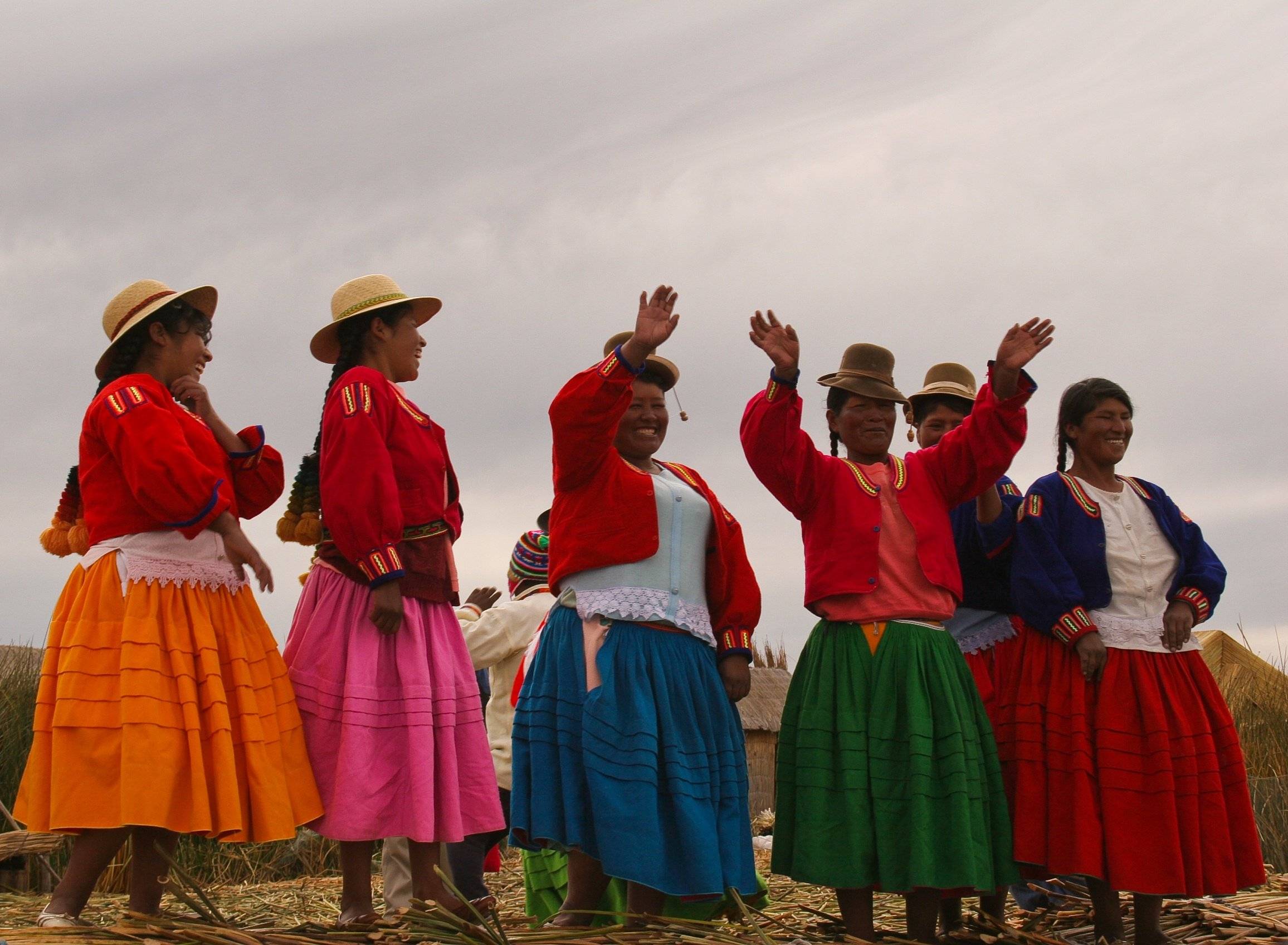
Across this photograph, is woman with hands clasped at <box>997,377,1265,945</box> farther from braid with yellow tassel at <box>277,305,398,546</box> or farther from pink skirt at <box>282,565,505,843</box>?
braid with yellow tassel at <box>277,305,398,546</box>

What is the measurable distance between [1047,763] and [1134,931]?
0.80 metres

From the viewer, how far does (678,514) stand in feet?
18.5

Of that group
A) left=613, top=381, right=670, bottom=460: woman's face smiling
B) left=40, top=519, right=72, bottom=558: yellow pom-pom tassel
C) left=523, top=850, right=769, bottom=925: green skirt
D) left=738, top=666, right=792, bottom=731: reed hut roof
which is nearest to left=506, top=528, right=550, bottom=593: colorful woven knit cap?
left=523, top=850, right=769, bottom=925: green skirt

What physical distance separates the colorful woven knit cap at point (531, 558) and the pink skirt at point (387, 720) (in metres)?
2.19

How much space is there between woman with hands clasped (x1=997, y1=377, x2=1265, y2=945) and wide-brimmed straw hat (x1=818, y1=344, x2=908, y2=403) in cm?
79

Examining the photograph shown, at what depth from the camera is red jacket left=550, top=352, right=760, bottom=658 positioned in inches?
207

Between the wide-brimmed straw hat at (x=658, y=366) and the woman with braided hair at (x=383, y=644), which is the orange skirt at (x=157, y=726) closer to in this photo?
the woman with braided hair at (x=383, y=644)

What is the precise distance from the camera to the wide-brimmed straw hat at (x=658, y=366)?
19.1ft

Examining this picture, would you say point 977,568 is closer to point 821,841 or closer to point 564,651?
point 821,841

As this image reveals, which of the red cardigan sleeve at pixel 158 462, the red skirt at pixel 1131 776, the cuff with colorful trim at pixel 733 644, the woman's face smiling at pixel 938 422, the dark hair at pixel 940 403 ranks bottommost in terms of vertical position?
the red skirt at pixel 1131 776

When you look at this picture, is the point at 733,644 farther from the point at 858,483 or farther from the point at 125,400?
Answer: the point at 125,400

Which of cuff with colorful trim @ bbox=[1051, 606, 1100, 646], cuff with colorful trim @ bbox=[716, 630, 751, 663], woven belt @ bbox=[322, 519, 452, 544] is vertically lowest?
cuff with colorful trim @ bbox=[716, 630, 751, 663]

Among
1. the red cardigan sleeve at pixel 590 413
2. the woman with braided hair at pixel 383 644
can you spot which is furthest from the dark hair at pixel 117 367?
the red cardigan sleeve at pixel 590 413

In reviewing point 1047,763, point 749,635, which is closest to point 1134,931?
point 1047,763
